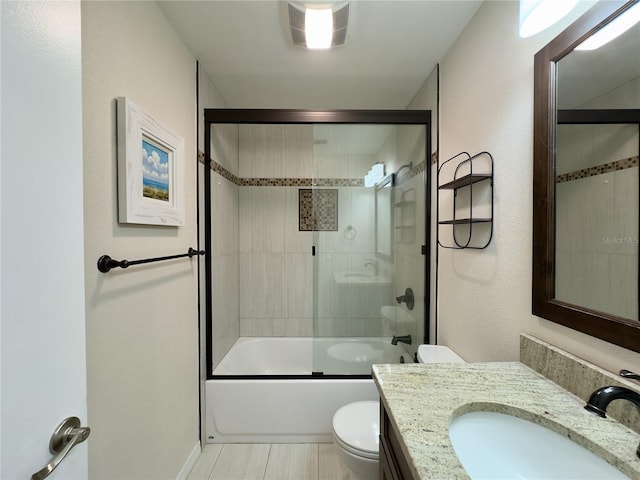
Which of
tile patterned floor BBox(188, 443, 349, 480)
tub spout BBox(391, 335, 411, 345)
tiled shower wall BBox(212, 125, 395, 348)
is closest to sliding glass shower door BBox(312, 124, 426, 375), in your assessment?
tub spout BBox(391, 335, 411, 345)

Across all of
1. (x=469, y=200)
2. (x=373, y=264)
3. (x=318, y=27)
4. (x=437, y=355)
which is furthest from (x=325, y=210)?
(x=437, y=355)

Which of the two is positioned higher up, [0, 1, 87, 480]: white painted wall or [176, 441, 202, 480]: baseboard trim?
[0, 1, 87, 480]: white painted wall

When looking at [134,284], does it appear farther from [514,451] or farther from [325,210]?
[514,451]

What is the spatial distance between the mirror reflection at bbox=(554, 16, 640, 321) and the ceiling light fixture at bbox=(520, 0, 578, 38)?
5.1 inches

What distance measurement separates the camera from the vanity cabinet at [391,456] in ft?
2.51

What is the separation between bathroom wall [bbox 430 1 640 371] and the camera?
3.35ft

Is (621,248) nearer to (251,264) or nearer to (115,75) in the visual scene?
(115,75)

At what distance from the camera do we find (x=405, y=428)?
2.23 feet

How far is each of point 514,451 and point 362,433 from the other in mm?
844

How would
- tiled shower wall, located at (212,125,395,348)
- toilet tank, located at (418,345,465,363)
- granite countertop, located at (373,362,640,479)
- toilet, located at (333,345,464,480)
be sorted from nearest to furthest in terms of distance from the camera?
granite countertop, located at (373,362,640,479) < toilet, located at (333,345,464,480) < toilet tank, located at (418,345,465,363) < tiled shower wall, located at (212,125,395,348)

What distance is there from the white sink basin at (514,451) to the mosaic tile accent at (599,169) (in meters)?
0.72

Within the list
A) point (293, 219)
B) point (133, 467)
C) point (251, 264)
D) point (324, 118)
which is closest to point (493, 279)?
point (324, 118)

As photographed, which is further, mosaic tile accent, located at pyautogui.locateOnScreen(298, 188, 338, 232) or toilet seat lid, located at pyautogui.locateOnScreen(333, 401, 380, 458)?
mosaic tile accent, located at pyautogui.locateOnScreen(298, 188, 338, 232)

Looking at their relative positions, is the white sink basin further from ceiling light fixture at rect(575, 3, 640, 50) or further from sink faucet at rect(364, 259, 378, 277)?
sink faucet at rect(364, 259, 378, 277)
